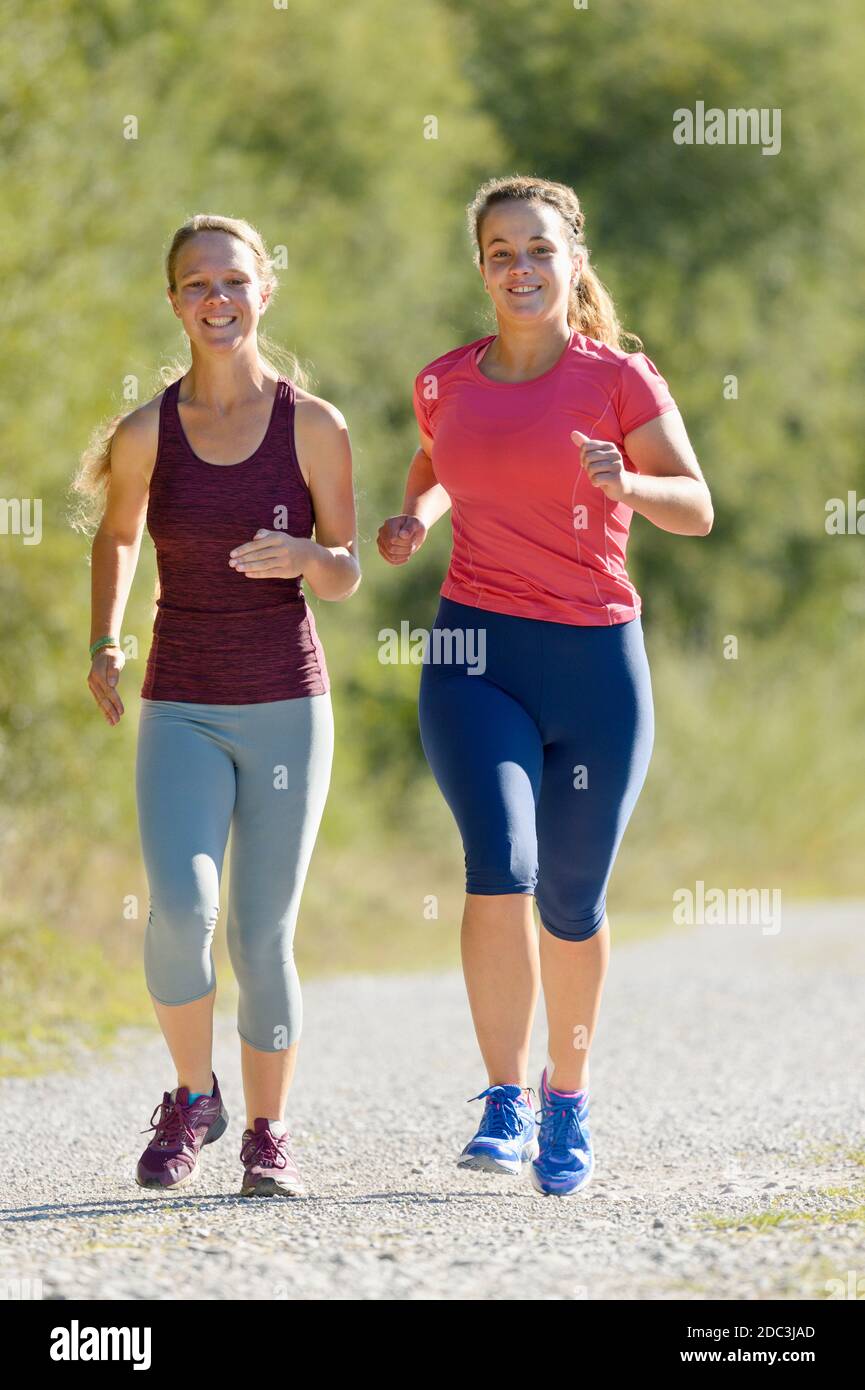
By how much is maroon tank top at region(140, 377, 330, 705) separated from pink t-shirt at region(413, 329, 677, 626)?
0.42 m

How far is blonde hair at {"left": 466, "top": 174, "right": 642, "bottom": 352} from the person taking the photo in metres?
4.87

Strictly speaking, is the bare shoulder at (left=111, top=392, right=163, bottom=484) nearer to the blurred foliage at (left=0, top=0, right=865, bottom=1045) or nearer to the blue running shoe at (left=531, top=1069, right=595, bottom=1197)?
the blue running shoe at (left=531, top=1069, right=595, bottom=1197)

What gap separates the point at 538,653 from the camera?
471cm

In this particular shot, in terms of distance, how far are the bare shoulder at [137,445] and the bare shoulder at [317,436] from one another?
0.37 meters

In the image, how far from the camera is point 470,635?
188 inches

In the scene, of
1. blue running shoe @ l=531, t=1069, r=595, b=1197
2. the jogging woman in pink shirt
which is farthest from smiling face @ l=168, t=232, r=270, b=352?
blue running shoe @ l=531, t=1069, r=595, b=1197

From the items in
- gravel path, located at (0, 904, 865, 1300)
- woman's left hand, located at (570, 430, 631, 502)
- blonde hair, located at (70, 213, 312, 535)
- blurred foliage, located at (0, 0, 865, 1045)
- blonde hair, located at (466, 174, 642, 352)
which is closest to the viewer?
gravel path, located at (0, 904, 865, 1300)

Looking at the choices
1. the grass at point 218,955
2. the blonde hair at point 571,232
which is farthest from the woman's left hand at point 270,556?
the grass at point 218,955

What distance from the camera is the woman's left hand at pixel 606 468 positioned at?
171 inches

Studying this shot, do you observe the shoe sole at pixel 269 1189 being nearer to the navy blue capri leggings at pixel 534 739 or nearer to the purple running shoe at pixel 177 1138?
the purple running shoe at pixel 177 1138

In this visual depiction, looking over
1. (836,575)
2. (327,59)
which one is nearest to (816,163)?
(836,575)

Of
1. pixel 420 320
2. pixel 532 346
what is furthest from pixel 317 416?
pixel 420 320
